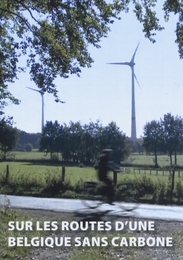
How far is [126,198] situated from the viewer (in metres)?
14.4

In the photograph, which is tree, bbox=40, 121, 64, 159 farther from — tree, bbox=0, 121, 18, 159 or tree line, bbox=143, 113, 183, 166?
tree, bbox=0, 121, 18, 159

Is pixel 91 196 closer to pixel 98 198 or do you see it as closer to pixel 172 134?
pixel 98 198

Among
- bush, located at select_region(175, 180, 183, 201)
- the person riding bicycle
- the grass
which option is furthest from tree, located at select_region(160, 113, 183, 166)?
the grass

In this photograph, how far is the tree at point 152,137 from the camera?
291ft

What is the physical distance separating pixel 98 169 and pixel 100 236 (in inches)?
219

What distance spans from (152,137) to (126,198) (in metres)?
76.8

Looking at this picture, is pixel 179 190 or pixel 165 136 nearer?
pixel 179 190

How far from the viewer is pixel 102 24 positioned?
38.7 feet

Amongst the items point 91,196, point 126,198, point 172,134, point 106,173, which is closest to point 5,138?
point 126,198

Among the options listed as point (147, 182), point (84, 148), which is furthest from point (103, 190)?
point (84, 148)

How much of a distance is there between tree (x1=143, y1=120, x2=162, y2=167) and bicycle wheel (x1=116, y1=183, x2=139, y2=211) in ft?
229

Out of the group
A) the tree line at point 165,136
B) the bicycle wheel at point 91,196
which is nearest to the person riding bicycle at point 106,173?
the bicycle wheel at point 91,196

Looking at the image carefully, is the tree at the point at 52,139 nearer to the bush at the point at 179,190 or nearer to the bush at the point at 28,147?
the bush at the point at 28,147

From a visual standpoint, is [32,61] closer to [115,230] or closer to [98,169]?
[98,169]
